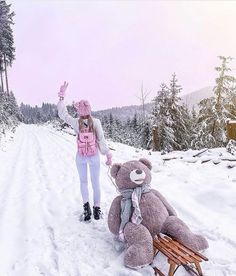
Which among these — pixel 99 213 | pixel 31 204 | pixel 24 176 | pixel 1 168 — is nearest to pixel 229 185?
pixel 99 213

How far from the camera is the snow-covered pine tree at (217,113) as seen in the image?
24.1 meters

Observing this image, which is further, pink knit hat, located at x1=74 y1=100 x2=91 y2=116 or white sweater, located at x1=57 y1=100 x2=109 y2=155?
white sweater, located at x1=57 y1=100 x2=109 y2=155

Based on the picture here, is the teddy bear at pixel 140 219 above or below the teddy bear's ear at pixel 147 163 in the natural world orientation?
below

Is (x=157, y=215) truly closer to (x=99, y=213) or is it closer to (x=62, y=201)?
(x=99, y=213)

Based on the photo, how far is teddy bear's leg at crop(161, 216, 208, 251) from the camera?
4.52m

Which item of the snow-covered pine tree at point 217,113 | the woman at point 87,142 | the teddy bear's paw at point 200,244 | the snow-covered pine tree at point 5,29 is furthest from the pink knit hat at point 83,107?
the snow-covered pine tree at point 5,29

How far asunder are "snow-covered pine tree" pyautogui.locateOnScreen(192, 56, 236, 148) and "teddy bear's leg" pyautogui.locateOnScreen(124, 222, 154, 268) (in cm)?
1997

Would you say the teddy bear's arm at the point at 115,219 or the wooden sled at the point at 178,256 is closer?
the wooden sled at the point at 178,256

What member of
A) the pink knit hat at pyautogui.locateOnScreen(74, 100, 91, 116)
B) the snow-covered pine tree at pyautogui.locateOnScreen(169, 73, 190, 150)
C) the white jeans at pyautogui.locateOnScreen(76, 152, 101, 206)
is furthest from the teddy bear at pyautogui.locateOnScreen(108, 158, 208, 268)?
the snow-covered pine tree at pyautogui.locateOnScreen(169, 73, 190, 150)

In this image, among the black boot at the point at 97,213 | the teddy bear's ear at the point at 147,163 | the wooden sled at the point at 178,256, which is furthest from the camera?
the black boot at the point at 97,213

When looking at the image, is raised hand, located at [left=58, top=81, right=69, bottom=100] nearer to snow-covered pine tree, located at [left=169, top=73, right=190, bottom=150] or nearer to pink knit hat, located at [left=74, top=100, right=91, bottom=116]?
pink knit hat, located at [left=74, top=100, right=91, bottom=116]

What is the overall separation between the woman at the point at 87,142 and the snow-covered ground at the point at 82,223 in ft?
1.90

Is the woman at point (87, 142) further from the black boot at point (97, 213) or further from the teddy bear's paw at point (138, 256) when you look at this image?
the teddy bear's paw at point (138, 256)

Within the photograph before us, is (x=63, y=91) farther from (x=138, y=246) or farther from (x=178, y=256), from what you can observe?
(x=178, y=256)
